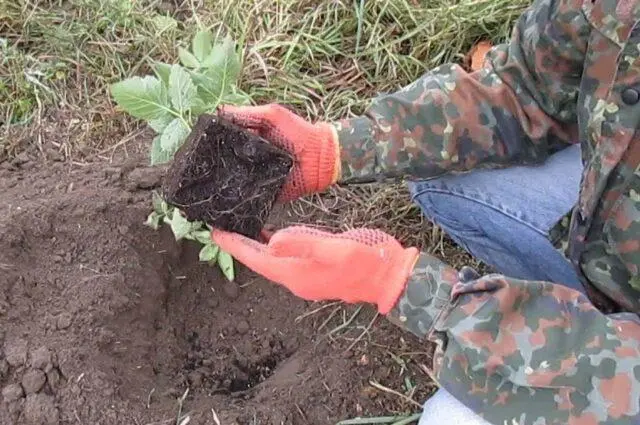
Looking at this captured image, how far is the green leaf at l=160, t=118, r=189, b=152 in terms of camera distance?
5.47ft

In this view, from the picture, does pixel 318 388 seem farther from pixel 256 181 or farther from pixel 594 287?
pixel 594 287

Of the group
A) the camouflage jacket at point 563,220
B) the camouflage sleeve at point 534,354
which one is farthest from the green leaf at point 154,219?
the camouflage sleeve at point 534,354

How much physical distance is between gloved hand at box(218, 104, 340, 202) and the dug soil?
1.30 feet

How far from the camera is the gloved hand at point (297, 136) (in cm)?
164

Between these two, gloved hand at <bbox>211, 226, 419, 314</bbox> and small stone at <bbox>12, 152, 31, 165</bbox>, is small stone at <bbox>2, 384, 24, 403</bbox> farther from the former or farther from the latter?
small stone at <bbox>12, 152, 31, 165</bbox>

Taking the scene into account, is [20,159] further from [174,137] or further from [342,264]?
[342,264]

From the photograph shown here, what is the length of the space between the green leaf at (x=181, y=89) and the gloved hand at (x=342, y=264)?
0.35 metres

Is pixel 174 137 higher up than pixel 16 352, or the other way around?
pixel 174 137

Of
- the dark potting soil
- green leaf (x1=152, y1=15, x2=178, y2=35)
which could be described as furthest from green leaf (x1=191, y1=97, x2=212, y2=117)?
green leaf (x1=152, y1=15, x2=178, y2=35)

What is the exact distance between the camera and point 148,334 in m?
1.86

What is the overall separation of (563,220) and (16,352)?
100 centimetres

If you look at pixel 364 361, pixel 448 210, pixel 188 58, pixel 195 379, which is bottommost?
pixel 195 379

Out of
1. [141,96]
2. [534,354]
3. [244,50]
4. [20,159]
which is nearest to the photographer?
[534,354]

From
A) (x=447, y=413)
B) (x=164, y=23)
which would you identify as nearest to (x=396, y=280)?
(x=447, y=413)
